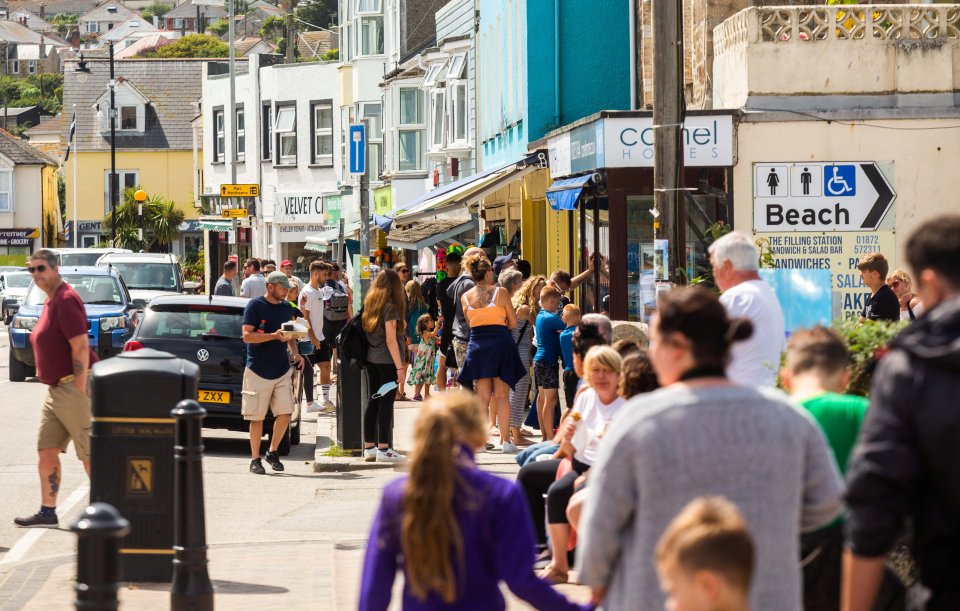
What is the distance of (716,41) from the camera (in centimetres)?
1814

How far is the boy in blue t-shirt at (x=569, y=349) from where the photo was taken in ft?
44.7

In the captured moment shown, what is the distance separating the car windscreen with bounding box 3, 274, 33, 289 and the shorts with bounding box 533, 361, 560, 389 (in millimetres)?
38577

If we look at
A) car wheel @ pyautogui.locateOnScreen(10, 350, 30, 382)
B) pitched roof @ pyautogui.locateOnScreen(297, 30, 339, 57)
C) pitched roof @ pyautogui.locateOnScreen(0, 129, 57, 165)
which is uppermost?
pitched roof @ pyautogui.locateOnScreen(297, 30, 339, 57)

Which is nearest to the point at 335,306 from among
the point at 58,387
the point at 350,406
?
the point at 350,406

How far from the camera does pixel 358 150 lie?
15672 millimetres

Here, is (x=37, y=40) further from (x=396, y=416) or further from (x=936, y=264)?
(x=936, y=264)

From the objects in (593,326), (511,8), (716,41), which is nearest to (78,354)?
(593,326)

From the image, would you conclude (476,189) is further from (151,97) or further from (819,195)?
(151,97)

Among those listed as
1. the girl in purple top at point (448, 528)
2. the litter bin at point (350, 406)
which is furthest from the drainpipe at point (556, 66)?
the girl in purple top at point (448, 528)

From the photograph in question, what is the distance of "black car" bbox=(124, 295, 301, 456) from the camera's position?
1504 centimetres

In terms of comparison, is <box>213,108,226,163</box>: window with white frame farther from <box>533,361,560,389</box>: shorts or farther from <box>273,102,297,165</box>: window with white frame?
<box>533,361,560,389</box>: shorts

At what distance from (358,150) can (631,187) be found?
2.84 metres

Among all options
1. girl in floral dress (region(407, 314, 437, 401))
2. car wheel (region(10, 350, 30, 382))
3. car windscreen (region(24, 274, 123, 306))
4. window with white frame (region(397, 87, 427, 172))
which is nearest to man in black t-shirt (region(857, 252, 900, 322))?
girl in floral dress (region(407, 314, 437, 401))

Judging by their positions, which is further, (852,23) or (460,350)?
(852,23)
